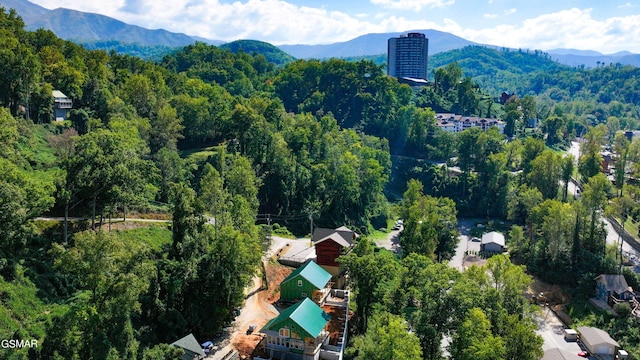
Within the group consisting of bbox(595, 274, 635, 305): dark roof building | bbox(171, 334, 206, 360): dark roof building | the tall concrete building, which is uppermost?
the tall concrete building

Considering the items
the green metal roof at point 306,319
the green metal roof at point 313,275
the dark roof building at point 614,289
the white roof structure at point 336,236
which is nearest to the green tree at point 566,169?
the dark roof building at point 614,289

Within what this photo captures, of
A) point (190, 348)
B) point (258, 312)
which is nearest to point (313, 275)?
point (258, 312)

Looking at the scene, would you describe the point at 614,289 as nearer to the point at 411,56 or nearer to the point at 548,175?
the point at 548,175

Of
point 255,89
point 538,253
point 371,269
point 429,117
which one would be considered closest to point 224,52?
point 255,89

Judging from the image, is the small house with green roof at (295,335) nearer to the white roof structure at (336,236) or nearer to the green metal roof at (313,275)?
the green metal roof at (313,275)

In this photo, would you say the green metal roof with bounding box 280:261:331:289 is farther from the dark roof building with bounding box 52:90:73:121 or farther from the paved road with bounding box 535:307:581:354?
the dark roof building with bounding box 52:90:73:121

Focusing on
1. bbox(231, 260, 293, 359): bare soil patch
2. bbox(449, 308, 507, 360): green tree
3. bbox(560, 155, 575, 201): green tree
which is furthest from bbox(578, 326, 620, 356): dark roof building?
bbox(560, 155, 575, 201): green tree
